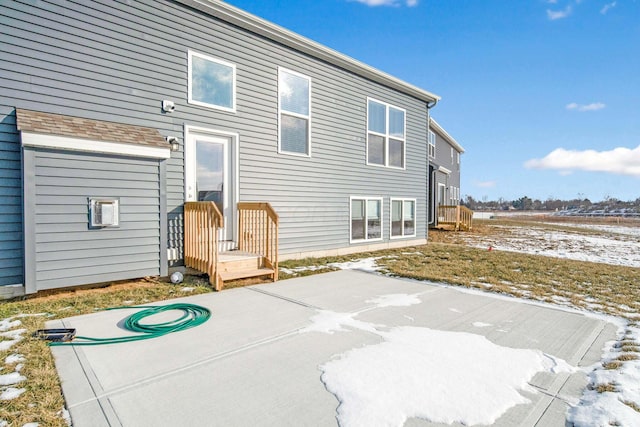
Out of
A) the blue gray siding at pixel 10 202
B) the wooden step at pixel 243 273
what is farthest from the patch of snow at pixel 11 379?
the wooden step at pixel 243 273

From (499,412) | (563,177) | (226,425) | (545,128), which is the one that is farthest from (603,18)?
(563,177)

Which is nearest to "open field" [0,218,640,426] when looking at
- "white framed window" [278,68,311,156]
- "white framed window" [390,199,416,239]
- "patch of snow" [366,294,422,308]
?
"white framed window" [390,199,416,239]

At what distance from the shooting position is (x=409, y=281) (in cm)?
541

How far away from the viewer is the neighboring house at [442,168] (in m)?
17.1

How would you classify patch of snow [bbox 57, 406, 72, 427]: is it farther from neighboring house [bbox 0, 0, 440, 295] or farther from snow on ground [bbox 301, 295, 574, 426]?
neighboring house [bbox 0, 0, 440, 295]

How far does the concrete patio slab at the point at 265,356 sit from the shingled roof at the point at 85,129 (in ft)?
7.55

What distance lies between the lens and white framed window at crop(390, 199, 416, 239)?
9719 mm

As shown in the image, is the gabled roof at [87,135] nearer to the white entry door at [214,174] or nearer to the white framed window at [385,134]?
the white entry door at [214,174]

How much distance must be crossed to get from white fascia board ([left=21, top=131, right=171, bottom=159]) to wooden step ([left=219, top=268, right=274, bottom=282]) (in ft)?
6.45

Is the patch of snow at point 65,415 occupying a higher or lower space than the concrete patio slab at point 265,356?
higher

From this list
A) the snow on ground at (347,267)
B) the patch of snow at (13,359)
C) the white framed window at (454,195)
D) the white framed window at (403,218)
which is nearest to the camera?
the patch of snow at (13,359)

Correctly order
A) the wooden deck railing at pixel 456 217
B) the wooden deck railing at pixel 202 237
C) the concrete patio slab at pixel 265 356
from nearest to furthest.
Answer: the concrete patio slab at pixel 265 356 < the wooden deck railing at pixel 202 237 < the wooden deck railing at pixel 456 217

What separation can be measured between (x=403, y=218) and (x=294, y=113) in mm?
4890

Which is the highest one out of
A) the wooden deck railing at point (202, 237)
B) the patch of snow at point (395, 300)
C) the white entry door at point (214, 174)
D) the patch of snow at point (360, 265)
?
the white entry door at point (214, 174)
